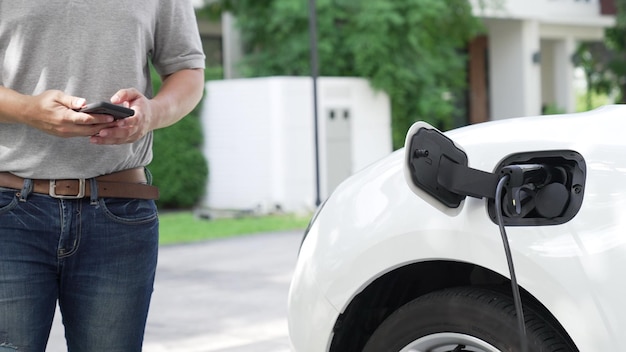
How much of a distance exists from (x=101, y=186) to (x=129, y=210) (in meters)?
0.10

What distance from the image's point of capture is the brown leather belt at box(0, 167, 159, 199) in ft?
8.20

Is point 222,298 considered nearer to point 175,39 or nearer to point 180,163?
point 175,39

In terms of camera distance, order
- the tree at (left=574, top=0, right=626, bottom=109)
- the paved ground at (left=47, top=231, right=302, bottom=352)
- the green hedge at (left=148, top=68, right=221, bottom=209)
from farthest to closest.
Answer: the tree at (left=574, top=0, right=626, bottom=109)
the green hedge at (left=148, top=68, right=221, bottom=209)
the paved ground at (left=47, top=231, right=302, bottom=352)

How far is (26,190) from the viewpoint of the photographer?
2482 millimetres

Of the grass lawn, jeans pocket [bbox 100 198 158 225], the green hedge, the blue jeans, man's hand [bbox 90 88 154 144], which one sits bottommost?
the grass lawn

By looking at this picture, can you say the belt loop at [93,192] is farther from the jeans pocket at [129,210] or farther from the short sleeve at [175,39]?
the short sleeve at [175,39]

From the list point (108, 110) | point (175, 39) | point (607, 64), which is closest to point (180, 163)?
point (607, 64)

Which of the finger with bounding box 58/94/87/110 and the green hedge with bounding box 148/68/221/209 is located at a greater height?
the finger with bounding box 58/94/87/110

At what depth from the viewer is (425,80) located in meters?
19.0

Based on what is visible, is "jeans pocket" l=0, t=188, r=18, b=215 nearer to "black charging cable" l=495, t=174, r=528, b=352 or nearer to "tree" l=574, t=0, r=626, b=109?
"black charging cable" l=495, t=174, r=528, b=352

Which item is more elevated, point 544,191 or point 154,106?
point 154,106

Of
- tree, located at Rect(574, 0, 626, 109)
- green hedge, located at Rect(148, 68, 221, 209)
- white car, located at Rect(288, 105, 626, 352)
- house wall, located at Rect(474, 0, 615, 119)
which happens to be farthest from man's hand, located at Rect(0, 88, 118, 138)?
tree, located at Rect(574, 0, 626, 109)

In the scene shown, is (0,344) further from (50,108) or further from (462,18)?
(462,18)

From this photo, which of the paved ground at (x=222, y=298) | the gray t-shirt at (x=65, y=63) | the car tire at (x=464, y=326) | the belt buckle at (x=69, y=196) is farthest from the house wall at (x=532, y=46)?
the belt buckle at (x=69, y=196)
